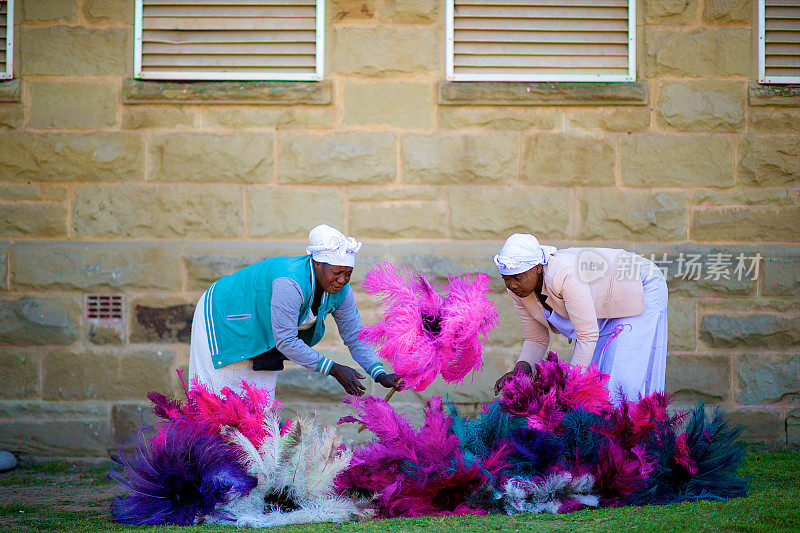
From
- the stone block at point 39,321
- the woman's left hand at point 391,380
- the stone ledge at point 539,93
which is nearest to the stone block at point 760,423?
the stone ledge at point 539,93

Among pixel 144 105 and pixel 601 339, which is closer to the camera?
pixel 601 339

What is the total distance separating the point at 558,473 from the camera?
3623mm

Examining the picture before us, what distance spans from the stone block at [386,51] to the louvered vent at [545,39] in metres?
0.20

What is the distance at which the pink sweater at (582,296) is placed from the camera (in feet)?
13.0

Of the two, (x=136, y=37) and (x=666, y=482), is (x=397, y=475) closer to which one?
(x=666, y=482)

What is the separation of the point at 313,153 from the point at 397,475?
2619mm

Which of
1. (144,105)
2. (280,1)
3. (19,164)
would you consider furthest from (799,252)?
(19,164)

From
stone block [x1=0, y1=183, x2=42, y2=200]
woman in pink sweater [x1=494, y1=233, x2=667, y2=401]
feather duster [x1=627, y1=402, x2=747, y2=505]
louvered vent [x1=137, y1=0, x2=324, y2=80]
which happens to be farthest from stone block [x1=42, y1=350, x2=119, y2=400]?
feather duster [x1=627, y1=402, x2=747, y2=505]

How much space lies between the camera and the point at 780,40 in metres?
5.65

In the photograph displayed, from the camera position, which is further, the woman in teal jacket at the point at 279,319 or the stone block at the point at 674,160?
the stone block at the point at 674,160

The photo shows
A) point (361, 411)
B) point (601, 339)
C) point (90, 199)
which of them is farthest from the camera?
point (90, 199)

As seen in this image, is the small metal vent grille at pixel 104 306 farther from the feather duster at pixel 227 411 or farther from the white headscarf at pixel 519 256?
the white headscarf at pixel 519 256

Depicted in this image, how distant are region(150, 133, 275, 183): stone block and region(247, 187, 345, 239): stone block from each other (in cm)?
18

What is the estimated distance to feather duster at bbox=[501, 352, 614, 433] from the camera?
3.78m
